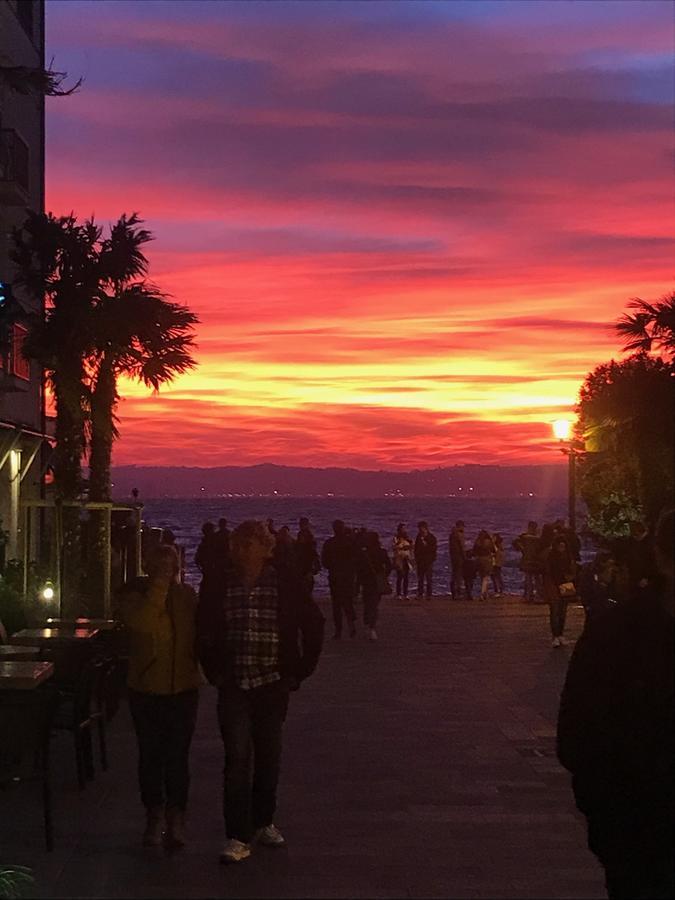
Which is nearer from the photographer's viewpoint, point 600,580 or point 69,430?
point 600,580

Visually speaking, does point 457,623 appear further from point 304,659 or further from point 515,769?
point 304,659

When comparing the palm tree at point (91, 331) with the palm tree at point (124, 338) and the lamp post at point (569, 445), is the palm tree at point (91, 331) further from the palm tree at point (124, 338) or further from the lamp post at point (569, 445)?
the lamp post at point (569, 445)

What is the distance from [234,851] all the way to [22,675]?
6.72ft

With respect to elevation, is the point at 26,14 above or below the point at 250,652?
above

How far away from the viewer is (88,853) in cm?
848

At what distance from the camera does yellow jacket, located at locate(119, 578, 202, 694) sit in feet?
27.7

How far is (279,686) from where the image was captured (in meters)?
8.17

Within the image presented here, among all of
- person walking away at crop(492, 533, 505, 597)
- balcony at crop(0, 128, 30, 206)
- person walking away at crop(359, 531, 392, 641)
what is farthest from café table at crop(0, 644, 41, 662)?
person walking away at crop(492, 533, 505, 597)

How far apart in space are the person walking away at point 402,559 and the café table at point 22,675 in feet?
82.1

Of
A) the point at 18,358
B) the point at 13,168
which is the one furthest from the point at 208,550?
the point at 13,168

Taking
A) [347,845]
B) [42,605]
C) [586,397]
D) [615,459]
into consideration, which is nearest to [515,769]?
[347,845]

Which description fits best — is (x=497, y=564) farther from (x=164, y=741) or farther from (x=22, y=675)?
(x=164, y=741)

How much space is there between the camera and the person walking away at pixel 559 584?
2128 cm

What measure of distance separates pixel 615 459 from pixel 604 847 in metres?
30.3
